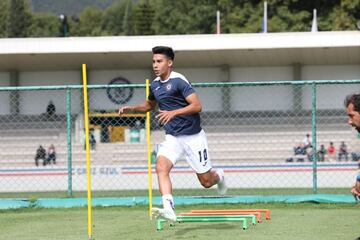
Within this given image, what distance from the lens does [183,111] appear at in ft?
30.6

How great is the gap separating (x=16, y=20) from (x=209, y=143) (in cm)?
5428

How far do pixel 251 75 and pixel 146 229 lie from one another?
2504 cm

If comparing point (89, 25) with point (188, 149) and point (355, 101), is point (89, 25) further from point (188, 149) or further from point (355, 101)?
point (355, 101)

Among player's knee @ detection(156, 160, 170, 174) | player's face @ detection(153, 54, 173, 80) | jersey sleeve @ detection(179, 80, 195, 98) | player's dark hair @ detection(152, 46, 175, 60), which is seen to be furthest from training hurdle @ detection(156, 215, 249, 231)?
player's dark hair @ detection(152, 46, 175, 60)

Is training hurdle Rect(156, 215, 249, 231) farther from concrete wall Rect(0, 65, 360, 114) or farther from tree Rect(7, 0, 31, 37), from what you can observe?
tree Rect(7, 0, 31, 37)

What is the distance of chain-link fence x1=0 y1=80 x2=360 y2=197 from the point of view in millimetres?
21891

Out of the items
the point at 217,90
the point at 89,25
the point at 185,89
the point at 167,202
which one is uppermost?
the point at 89,25

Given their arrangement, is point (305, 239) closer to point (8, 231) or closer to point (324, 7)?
point (8, 231)

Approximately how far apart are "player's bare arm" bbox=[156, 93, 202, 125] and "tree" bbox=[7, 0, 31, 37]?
6984cm

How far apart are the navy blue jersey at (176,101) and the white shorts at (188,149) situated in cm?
7

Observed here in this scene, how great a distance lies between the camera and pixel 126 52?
33281mm

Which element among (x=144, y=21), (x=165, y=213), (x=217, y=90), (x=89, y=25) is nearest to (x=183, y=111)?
(x=165, y=213)

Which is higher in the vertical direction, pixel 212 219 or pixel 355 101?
pixel 355 101

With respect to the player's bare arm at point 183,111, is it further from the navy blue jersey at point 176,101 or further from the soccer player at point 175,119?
the navy blue jersey at point 176,101
